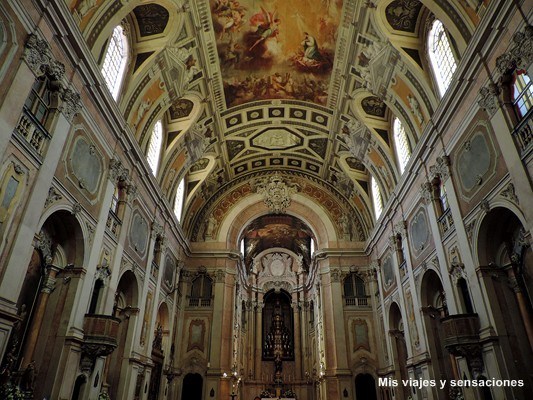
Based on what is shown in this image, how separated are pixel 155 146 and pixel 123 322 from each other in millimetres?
8048

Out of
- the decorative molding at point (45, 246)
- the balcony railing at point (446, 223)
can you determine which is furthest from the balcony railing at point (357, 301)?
the decorative molding at point (45, 246)

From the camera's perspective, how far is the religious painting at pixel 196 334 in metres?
22.8

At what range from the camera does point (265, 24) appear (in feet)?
54.6

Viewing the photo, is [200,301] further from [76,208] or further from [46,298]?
[76,208]

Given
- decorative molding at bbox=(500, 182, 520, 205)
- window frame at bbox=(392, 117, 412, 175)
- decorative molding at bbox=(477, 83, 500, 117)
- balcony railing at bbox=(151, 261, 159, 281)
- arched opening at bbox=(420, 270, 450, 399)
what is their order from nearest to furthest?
decorative molding at bbox=(500, 182, 520, 205) < decorative molding at bbox=(477, 83, 500, 117) < arched opening at bbox=(420, 270, 450, 399) < window frame at bbox=(392, 117, 412, 175) < balcony railing at bbox=(151, 261, 159, 281)

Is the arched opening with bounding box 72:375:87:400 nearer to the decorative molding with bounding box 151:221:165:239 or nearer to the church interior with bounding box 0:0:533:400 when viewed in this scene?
the church interior with bounding box 0:0:533:400

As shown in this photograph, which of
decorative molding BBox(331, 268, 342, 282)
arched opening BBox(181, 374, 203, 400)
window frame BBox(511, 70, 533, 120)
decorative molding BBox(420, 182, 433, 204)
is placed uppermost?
decorative molding BBox(331, 268, 342, 282)

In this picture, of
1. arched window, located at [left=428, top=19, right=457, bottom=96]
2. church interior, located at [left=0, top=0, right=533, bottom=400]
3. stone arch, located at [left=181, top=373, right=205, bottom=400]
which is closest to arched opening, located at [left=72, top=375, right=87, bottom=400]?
church interior, located at [left=0, top=0, right=533, bottom=400]

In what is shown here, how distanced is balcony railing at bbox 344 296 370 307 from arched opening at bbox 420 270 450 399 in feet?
27.2

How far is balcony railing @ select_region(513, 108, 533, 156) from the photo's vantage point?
360 inches

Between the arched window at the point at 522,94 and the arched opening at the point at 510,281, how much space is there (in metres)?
2.61

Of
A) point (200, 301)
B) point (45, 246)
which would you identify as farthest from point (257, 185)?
point (45, 246)

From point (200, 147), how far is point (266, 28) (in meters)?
7.53

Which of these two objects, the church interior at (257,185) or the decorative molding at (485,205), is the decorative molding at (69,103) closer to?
the church interior at (257,185)
